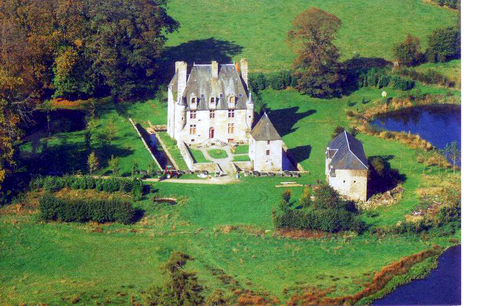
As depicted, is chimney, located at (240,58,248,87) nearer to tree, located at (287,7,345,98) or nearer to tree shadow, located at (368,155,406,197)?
tree, located at (287,7,345,98)

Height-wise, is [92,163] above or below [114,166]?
above

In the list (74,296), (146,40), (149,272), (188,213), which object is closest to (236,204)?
(188,213)

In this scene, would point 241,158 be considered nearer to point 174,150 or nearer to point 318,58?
point 174,150

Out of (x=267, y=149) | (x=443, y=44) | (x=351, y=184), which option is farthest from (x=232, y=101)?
(x=443, y=44)

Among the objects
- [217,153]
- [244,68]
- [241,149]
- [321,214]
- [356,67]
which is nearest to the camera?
[321,214]

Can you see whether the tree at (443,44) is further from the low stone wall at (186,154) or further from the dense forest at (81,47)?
the low stone wall at (186,154)
